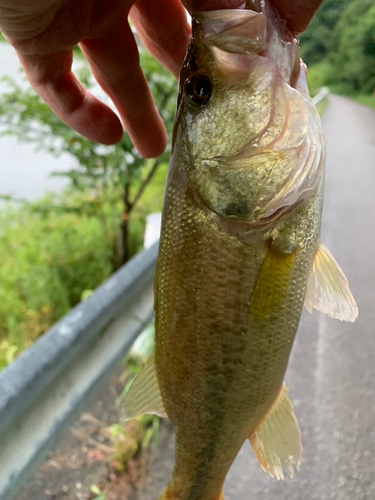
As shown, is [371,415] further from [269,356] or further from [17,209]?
[17,209]

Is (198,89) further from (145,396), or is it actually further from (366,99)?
(366,99)

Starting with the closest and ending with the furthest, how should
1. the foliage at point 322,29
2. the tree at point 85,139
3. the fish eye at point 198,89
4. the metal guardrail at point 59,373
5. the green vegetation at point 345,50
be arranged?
the fish eye at point 198,89 → the metal guardrail at point 59,373 → the tree at point 85,139 → the foliage at point 322,29 → the green vegetation at point 345,50

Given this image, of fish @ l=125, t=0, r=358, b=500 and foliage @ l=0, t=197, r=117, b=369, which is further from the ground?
fish @ l=125, t=0, r=358, b=500

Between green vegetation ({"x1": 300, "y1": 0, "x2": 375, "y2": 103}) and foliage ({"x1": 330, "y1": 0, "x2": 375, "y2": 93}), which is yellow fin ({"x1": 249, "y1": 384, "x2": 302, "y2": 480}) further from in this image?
foliage ({"x1": 330, "y1": 0, "x2": 375, "y2": 93})

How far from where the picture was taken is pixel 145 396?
125cm

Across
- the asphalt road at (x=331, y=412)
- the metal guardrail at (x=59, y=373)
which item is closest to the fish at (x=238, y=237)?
the metal guardrail at (x=59, y=373)

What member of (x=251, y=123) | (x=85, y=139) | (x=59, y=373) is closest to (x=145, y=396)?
(x=59, y=373)

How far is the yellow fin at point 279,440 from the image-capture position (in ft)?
3.84

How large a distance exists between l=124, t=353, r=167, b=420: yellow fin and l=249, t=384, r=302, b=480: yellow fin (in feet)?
1.14

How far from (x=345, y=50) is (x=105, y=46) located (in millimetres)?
20303

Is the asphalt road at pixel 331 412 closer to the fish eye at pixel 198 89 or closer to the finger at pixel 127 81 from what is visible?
the finger at pixel 127 81

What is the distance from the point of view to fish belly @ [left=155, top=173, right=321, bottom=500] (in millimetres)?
1019

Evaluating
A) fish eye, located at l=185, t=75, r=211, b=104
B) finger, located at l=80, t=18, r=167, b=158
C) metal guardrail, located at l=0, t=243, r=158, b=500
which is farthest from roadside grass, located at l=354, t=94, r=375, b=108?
fish eye, located at l=185, t=75, r=211, b=104

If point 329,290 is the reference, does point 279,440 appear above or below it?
below
